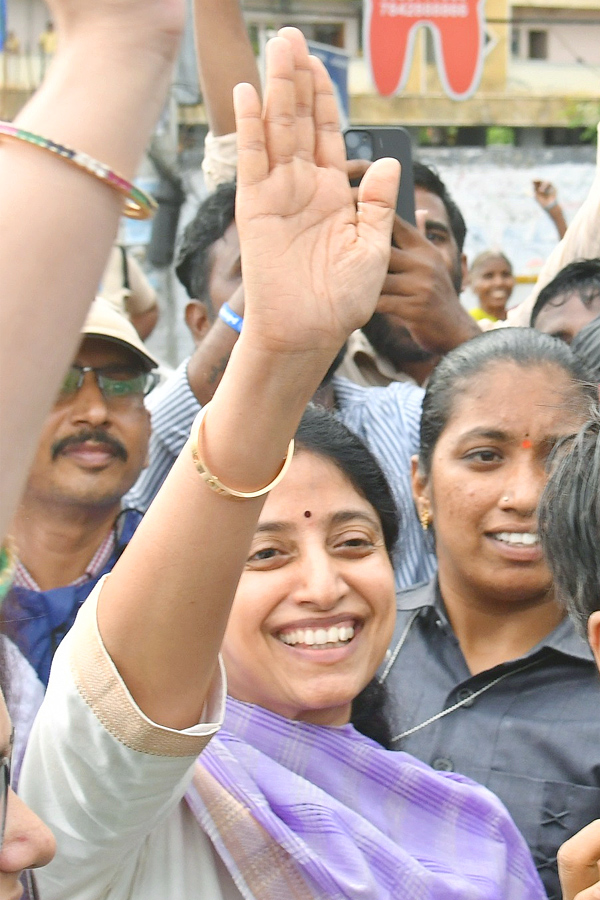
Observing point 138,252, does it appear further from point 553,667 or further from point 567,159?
point 553,667

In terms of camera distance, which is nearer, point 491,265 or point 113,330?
point 113,330

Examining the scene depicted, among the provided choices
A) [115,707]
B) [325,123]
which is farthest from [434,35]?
[115,707]

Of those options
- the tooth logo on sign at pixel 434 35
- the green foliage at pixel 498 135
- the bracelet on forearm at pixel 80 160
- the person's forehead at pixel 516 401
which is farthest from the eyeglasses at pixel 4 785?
the green foliage at pixel 498 135

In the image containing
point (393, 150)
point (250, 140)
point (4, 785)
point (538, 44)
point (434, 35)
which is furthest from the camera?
point (538, 44)

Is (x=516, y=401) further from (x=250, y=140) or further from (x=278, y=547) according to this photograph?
(x=250, y=140)

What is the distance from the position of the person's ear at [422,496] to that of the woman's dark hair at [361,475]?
0.42 metres

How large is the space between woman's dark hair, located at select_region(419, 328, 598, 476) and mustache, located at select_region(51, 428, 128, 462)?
64cm

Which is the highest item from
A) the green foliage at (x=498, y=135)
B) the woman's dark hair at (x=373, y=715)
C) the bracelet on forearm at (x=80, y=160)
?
the bracelet on forearm at (x=80, y=160)

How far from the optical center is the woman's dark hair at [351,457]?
189 cm

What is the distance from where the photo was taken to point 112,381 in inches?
99.3

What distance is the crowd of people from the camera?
0.74 metres

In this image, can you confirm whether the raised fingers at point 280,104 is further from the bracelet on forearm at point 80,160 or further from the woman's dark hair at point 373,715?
the woman's dark hair at point 373,715

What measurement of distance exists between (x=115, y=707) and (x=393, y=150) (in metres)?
1.95

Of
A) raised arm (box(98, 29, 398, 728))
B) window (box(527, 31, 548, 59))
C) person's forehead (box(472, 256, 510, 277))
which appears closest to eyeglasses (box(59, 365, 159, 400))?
raised arm (box(98, 29, 398, 728))
